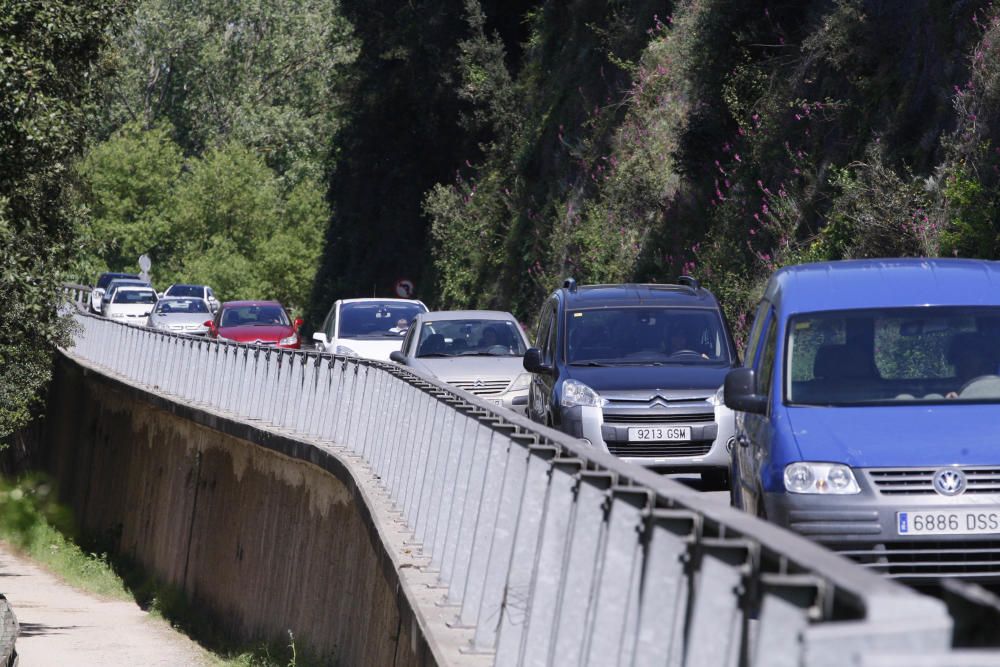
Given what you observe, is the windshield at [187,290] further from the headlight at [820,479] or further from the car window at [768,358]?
the headlight at [820,479]

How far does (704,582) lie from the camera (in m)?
3.93

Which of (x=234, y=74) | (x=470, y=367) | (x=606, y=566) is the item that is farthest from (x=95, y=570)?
(x=234, y=74)

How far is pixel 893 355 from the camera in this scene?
33.9 feet

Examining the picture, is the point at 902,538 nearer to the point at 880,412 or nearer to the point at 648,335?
the point at 880,412

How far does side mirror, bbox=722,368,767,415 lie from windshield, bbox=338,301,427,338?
1836cm

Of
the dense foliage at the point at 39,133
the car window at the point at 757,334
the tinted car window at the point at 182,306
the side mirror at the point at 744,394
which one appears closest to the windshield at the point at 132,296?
the tinted car window at the point at 182,306

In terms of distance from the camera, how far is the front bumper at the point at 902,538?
354 inches

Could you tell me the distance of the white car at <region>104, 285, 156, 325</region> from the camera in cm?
6062

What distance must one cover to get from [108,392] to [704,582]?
35.8 metres

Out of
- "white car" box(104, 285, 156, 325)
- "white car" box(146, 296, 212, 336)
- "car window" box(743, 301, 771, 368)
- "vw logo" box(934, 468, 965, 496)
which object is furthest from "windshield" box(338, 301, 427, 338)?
"white car" box(104, 285, 156, 325)

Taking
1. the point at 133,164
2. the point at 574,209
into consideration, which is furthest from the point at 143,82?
the point at 574,209

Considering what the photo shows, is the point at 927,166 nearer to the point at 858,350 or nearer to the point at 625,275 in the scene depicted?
the point at 625,275

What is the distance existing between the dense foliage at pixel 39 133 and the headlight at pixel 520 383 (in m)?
6.38

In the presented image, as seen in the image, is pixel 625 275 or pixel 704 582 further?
pixel 625 275
